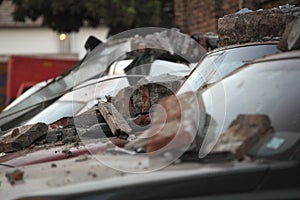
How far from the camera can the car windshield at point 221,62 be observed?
197 inches

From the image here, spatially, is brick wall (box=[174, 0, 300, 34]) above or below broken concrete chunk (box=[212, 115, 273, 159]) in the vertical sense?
below

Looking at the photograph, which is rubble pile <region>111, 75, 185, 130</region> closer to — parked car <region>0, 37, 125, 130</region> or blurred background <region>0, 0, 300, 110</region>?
parked car <region>0, 37, 125, 130</region>

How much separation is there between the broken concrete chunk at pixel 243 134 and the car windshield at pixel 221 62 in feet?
4.46

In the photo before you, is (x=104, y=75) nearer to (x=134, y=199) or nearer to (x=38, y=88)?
(x=38, y=88)

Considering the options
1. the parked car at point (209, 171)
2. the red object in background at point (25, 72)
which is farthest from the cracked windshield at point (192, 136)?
the red object in background at point (25, 72)

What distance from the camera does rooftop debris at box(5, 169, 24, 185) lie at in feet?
11.5

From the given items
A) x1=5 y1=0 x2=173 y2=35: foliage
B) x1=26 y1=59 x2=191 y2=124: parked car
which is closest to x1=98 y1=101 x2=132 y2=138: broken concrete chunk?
x1=26 y1=59 x2=191 y2=124: parked car

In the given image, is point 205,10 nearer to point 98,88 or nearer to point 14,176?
point 98,88

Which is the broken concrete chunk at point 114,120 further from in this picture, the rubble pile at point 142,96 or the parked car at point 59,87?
the parked car at point 59,87

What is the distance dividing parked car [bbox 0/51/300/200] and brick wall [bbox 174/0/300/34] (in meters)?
6.63

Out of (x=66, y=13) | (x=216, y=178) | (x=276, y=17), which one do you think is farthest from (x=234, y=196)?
(x=66, y=13)

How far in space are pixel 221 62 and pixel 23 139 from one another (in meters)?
1.49

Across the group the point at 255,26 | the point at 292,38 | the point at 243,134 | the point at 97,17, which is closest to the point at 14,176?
the point at 243,134

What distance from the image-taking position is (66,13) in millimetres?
17828
